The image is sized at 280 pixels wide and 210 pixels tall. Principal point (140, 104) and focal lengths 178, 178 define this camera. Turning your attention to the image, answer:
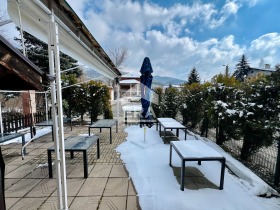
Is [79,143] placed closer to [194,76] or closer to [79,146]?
[79,146]

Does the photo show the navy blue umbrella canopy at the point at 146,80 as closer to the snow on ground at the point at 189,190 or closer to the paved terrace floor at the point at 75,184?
the snow on ground at the point at 189,190

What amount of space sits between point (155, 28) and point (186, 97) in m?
10.9

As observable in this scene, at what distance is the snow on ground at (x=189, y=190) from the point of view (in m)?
2.77

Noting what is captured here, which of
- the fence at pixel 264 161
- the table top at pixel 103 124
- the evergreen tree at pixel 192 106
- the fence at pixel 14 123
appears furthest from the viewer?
the evergreen tree at pixel 192 106

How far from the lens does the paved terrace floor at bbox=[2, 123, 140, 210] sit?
2.79 metres

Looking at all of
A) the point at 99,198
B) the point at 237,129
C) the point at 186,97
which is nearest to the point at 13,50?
the point at 99,198

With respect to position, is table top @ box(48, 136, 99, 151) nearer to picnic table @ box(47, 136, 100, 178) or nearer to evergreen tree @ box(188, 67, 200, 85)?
picnic table @ box(47, 136, 100, 178)

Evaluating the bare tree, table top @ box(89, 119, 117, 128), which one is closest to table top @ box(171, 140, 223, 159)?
table top @ box(89, 119, 117, 128)

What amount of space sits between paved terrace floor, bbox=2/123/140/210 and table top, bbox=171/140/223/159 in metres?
1.17

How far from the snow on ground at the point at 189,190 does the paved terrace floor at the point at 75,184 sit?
0.86ft

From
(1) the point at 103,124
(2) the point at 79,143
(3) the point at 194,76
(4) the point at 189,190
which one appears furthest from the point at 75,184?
(3) the point at 194,76

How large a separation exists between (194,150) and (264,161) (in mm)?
2480

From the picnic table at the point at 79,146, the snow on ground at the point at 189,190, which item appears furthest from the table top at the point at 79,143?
the snow on ground at the point at 189,190

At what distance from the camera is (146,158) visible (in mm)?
4559
